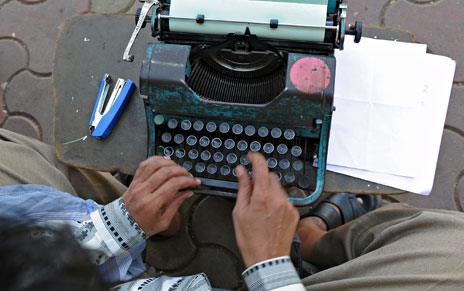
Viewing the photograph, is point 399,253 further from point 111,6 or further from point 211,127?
point 111,6

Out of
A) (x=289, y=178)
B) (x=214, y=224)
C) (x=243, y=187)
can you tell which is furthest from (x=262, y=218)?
(x=214, y=224)

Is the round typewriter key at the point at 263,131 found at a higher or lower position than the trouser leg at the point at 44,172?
higher

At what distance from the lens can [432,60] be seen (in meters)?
1.60

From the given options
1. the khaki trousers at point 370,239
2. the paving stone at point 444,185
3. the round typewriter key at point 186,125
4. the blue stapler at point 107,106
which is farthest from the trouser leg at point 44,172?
the paving stone at point 444,185

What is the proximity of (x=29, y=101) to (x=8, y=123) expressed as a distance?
0.50ft

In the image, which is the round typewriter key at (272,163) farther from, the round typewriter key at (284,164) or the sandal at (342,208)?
the sandal at (342,208)

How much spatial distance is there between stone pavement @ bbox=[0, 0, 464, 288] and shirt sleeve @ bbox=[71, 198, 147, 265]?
2.46 feet

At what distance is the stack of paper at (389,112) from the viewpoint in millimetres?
1547

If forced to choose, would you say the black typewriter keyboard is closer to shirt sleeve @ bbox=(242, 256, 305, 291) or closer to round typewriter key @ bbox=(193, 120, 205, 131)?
round typewriter key @ bbox=(193, 120, 205, 131)

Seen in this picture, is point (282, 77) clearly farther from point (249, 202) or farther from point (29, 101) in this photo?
point (29, 101)

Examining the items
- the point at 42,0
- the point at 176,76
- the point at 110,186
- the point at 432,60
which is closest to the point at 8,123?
the point at 42,0

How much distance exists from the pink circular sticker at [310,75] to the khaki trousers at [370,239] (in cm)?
54

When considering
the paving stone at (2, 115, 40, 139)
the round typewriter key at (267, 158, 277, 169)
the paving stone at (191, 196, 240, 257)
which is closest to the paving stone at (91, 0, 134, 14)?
the paving stone at (2, 115, 40, 139)

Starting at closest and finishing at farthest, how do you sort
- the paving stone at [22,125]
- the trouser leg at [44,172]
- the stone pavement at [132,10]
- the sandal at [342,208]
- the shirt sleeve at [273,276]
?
1. the shirt sleeve at [273,276]
2. the trouser leg at [44,172]
3. the sandal at [342,208]
4. the stone pavement at [132,10]
5. the paving stone at [22,125]
